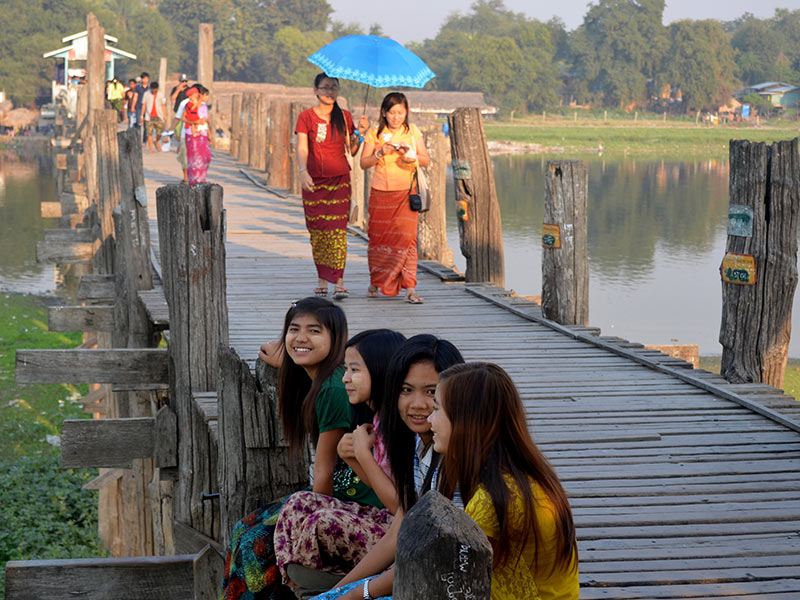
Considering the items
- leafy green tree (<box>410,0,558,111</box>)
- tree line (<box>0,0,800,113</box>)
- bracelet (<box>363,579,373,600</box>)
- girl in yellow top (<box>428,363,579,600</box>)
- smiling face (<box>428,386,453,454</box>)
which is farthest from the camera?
leafy green tree (<box>410,0,558,111</box>)

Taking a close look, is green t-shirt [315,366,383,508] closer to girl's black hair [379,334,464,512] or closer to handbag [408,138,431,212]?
girl's black hair [379,334,464,512]

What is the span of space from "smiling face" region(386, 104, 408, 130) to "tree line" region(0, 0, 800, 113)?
159 feet

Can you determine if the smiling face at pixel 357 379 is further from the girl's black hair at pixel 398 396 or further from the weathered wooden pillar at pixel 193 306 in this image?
the weathered wooden pillar at pixel 193 306

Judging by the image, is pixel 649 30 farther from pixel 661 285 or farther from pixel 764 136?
pixel 661 285

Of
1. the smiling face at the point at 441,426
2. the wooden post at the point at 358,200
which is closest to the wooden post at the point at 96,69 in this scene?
the wooden post at the point at 358,200

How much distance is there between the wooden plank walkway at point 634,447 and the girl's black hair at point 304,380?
3.10ft

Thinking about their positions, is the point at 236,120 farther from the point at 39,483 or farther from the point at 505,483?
the point at 505,483

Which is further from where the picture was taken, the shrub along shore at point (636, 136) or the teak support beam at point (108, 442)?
the shrub along shore at point (636, 136)

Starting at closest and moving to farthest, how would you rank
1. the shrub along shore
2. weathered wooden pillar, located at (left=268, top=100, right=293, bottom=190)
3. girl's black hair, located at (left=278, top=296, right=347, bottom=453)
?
girl's black hair, located at (left=278, top=296, right=347, bottom=453)
weathered wooden pillar, located at (left=268, top=100, right=293, bottom=190)
the shrub along shore

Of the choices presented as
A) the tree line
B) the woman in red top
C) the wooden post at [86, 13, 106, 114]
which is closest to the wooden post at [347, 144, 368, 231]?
the woman in red top

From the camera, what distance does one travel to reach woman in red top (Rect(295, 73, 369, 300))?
24.3 ft

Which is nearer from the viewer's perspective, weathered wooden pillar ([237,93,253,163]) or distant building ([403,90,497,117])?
weathered wooden pillar ([237,93,253,163])

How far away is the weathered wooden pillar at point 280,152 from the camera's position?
15305 millimetres

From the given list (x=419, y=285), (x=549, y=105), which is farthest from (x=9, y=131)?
(x=419, y=285)
